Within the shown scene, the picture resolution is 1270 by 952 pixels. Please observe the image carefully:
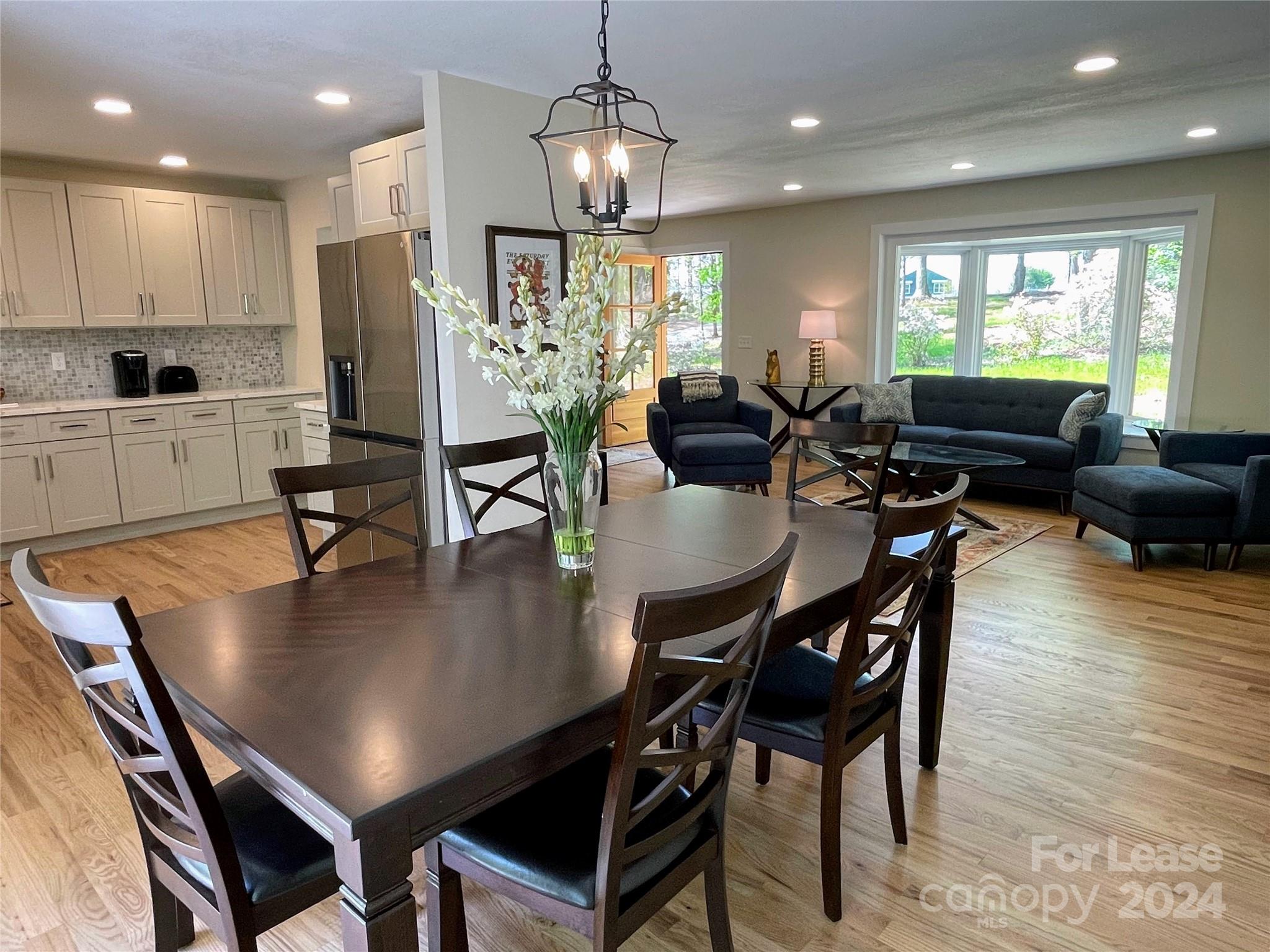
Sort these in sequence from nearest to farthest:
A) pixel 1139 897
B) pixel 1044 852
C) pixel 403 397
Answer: pixel 1139 897, pixel 1044 852, pixel 403 397

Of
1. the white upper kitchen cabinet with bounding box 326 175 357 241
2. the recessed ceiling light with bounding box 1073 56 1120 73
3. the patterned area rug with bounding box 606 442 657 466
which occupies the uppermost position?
the recessed ceiling light with bounding box 1073 56 1120 73

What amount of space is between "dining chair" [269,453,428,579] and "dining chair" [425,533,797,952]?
0.92m

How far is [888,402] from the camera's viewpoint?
6.76m

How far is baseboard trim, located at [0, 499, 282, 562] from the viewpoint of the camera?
4.94 meters

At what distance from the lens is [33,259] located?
16.0 feet

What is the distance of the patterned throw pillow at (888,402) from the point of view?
6734 mm

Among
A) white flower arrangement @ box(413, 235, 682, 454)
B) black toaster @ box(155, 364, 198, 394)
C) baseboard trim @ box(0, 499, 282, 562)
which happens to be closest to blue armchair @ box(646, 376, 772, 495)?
baseboard trim @ box(0, 499, 282, 562)

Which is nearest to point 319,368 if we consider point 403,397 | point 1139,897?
point 403,397

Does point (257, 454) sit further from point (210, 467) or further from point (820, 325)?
point (820, 325)

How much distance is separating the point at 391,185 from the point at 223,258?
2.39 meters

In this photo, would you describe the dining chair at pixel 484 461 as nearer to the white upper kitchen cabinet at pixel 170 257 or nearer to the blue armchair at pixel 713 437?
the blue armchair at pixel 713 437

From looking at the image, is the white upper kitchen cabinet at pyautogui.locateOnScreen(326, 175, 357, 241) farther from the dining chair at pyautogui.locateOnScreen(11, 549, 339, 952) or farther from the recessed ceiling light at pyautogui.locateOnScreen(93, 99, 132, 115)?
the dining chair at pyautogui.locateOnScreen(11, 549, 339, 952)

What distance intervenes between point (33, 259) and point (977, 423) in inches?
263

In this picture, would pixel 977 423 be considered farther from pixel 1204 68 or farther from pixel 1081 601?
pixel 1204 68
